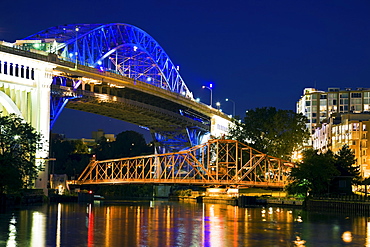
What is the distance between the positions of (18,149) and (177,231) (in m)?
31.2

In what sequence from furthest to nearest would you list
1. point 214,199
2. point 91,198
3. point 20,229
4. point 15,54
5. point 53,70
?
1. point 214,199
2. point 91,198
3. point 53,70
4. point 15,54
5. point 20,229

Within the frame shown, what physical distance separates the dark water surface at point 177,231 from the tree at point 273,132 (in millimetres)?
51444

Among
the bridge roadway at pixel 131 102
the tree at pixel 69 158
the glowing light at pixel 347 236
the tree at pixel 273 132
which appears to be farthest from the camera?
the tree at pixel 69 158

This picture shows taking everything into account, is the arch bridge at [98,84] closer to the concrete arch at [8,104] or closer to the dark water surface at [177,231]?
the concrete arch at [8,104]

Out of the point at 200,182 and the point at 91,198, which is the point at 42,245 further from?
the point at 91,198

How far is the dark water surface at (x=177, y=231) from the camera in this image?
140 ft

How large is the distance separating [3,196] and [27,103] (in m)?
13.9

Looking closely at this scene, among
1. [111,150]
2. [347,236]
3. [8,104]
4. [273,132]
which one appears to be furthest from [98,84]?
[111,150]

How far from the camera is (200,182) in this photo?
3821 inches

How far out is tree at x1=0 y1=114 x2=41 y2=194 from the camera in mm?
70375

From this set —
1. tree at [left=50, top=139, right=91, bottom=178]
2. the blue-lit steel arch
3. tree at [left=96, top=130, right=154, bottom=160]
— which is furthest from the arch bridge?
tree at [left=96, top=130, right=154, bottom=160]

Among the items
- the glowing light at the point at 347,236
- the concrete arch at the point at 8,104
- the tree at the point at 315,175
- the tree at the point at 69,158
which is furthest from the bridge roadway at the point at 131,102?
the glowing light at the point at 347,236

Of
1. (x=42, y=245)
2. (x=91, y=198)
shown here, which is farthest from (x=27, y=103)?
(x=42, y=245)

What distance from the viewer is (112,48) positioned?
111 m
